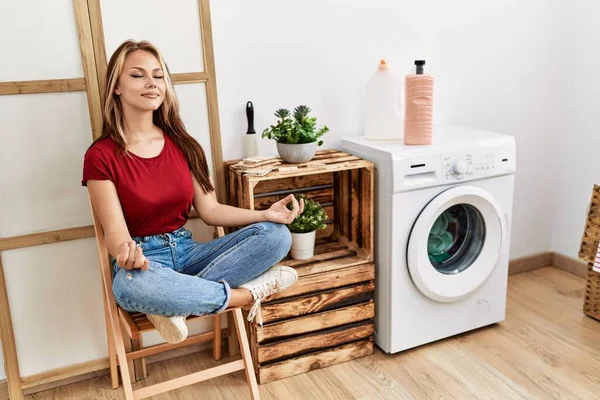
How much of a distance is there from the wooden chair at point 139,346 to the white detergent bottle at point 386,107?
2.58ft

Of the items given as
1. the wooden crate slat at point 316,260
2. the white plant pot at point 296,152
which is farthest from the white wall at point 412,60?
the wooden crate slat at point 316,260

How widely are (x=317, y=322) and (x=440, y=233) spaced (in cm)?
65

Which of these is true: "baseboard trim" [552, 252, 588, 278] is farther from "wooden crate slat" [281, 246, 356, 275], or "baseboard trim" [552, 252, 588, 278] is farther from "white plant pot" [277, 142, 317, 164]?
"white plant pot" [277, 142, 317, 164]

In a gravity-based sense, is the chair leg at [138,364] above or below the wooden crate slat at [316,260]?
below

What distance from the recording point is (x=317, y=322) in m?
2.16

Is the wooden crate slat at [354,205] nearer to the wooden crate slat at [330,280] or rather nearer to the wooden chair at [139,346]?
the wooden crate slat at [330,280]

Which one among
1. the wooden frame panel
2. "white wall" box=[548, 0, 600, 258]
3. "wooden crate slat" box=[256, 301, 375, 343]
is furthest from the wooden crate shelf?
"white wall" box=[548, 0, 600, 258]

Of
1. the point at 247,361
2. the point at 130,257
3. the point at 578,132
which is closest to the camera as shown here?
the point at 130,257

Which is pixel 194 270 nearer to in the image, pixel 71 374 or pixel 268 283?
pixel 268 283

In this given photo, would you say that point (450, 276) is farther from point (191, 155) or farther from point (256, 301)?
point (191, 155)

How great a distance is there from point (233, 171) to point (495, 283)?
1.22m

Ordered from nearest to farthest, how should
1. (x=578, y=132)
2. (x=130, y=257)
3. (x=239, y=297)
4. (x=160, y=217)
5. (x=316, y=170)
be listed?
(x=130, y=257), (x=239, y=297), (x=160, y=217), (x=316, y=170), (x=578, y=132)

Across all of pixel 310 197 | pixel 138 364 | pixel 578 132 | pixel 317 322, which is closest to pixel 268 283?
pixel 317 322

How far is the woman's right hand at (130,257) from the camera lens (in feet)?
5.15
